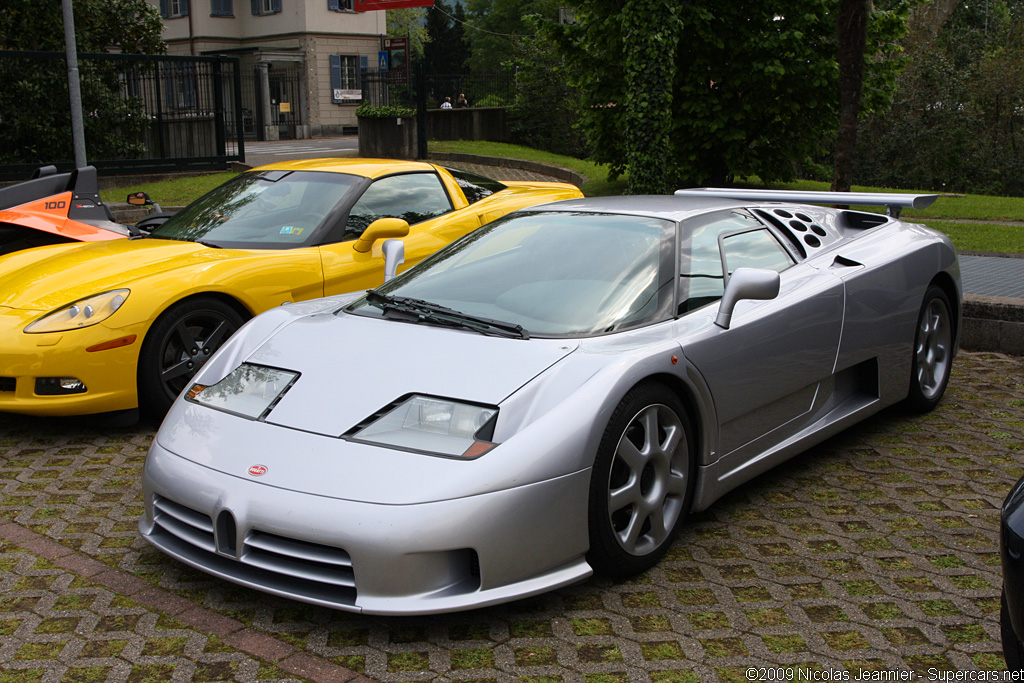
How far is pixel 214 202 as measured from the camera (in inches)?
247

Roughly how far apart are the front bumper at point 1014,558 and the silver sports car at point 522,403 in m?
1.28

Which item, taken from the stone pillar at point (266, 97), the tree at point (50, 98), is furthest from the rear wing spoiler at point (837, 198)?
the stone pillar at point (266, 97)

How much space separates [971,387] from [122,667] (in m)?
5.14

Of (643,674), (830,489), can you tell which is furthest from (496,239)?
(643,674)

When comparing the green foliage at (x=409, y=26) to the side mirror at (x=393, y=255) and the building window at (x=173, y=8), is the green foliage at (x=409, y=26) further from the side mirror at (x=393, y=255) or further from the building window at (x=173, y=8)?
the side mirror at (x=393, y=255)

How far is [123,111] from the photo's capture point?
17.8 m

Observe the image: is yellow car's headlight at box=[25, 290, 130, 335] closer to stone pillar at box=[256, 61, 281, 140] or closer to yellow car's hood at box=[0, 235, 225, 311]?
yellow car's hood at box=[0, 235, 225, 311]

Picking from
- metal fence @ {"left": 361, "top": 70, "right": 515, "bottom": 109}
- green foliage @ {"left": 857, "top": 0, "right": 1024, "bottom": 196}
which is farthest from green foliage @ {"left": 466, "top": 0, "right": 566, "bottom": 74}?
metal fence @ {"left": 361, "top": 70, "right": 515, "bottom": 109}

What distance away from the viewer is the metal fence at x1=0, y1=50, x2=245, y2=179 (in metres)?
16.4

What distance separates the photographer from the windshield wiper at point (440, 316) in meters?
3.55

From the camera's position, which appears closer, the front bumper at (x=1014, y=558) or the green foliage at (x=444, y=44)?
the front bumper at (x=1014, y=558)

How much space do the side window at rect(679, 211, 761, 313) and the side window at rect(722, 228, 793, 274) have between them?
0.17 feet

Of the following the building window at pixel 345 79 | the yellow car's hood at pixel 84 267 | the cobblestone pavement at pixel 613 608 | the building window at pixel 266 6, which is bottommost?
the cobblestone pavement at pixel 613 608

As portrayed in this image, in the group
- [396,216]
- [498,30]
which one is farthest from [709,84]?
[498,30]
